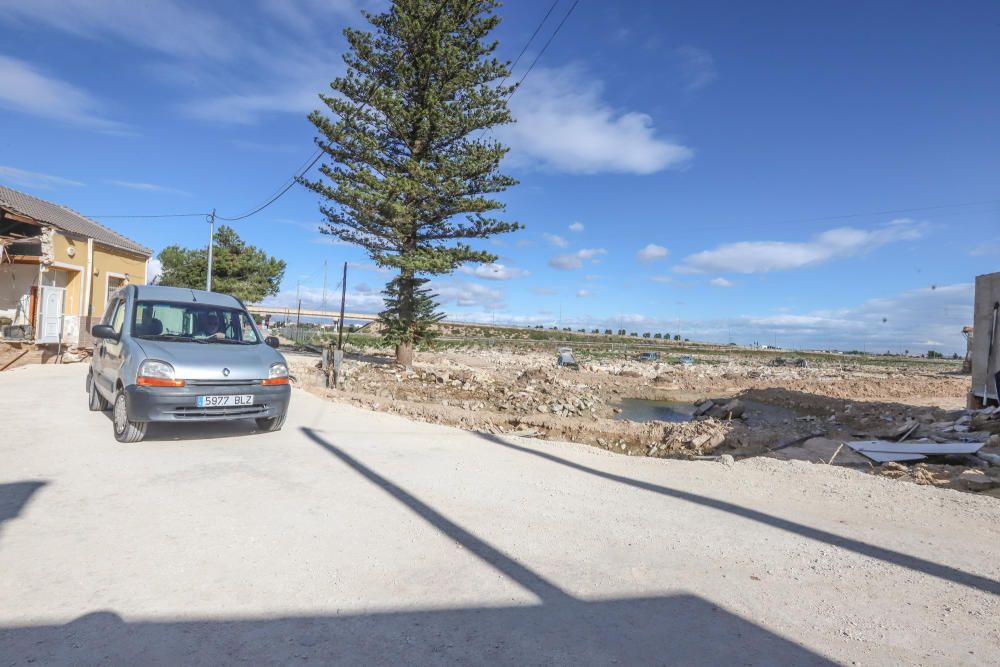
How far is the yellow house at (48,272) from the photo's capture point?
1744cm

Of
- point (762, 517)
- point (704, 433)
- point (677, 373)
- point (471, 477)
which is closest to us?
point (762, 517)

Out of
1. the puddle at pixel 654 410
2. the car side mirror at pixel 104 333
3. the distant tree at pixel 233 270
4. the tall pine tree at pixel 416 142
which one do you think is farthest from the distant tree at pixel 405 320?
the distant tree at pixel 233 270

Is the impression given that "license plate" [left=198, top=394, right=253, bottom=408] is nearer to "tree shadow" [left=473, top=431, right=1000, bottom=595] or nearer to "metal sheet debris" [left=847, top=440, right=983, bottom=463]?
"tree shadow" [left=473, top=431, right=1000, bottom=595]

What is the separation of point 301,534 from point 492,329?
399 feet

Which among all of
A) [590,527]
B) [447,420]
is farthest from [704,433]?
[590,527]

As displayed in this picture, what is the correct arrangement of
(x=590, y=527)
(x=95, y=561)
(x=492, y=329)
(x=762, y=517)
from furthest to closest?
(x=492, y=329) < (x=762, y=517) < (x=590, y=527) < (x=95, y=561)

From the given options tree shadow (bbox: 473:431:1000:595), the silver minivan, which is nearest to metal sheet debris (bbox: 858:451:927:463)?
tree shadow (bbox: 473:431:1000:595)

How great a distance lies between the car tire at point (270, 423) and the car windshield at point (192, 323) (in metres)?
1.14

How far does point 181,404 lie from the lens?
620 cm

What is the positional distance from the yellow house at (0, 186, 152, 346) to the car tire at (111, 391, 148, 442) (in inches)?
500

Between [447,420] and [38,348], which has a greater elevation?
[38,348]

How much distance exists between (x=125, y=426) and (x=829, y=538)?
7511 millimetres

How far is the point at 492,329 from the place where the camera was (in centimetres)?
12556

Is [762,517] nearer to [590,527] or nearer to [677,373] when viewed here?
[590,527]
